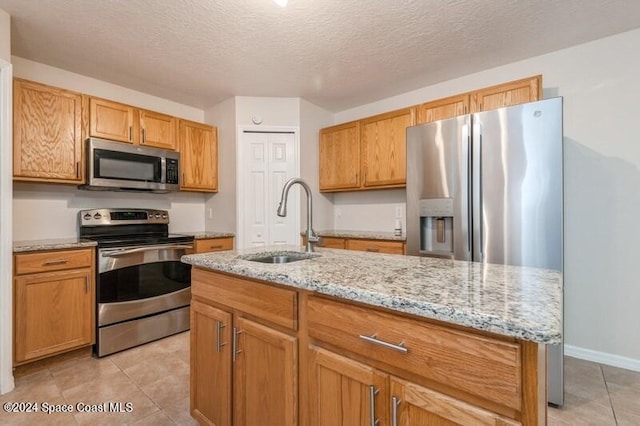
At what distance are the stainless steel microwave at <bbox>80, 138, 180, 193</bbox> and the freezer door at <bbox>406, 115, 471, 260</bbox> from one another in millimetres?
2386

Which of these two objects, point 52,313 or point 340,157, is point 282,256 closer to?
point 52,313

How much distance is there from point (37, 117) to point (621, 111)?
447cm

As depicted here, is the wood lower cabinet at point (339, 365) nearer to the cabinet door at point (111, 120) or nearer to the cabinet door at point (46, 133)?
the cabinet door at point (46, 133)

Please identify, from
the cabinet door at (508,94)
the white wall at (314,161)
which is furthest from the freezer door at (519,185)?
the white wall at (314,161)

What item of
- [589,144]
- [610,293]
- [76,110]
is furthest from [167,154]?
[610,293]

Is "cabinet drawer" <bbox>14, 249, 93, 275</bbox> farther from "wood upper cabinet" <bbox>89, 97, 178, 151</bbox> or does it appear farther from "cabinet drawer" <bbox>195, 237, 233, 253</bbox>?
"wood upper cabinet" <bbox>89, 97, 178, 151</bbox>

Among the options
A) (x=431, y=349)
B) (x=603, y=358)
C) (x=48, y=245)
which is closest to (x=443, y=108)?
(x=603, y=358)

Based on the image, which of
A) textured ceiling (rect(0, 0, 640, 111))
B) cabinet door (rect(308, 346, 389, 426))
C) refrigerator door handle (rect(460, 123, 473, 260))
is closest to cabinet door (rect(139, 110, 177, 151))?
textured ceiling (rect(0, 0, 640, 111))

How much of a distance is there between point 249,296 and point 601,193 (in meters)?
2.75

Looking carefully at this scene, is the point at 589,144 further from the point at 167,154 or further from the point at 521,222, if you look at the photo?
the point at 167,154

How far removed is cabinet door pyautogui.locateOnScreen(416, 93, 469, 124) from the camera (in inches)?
110

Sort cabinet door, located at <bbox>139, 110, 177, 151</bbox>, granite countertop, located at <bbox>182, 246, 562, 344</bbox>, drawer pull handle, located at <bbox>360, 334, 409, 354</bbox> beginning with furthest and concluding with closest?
1. cabinet door, located at <bbox>139, 110, 177, 151</bbox>
2. drawer pull handle, located at <bbox>360, 334, 409, 354</bbox>
3. granite countertop, located at <bbox>182, 246, 562, 344</bbox>

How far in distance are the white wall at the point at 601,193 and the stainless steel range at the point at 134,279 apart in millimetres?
3408

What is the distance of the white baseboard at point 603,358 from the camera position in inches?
90.8
